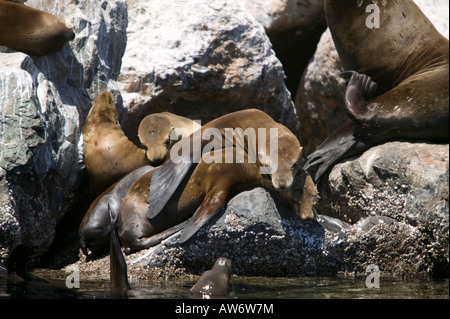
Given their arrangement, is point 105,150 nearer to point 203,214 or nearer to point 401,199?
point 203,214

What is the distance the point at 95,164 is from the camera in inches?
271

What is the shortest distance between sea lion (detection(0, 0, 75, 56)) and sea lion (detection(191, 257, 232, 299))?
11.0 ft

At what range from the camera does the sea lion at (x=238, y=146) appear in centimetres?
581

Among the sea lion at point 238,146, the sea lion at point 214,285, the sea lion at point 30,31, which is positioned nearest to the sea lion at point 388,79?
the sea lion at point 238,146

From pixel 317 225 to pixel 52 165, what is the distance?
8.13 ft

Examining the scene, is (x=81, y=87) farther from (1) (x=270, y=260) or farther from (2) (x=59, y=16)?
(1) (x=270, y=260)

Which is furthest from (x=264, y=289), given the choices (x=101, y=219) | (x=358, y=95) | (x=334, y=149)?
(x=358, y=95)

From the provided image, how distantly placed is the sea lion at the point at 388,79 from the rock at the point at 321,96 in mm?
1352

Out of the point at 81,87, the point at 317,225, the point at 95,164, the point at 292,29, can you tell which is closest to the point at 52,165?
the point at 95,164

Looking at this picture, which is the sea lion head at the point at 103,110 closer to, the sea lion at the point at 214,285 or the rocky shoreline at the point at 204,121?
the rocky shoreline at the point at 204,121

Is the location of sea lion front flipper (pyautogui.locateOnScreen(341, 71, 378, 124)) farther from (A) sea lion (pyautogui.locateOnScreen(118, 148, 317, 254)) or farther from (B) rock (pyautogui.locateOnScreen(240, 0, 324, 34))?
(B) rock (pyautogui.locateOnScreen(240, 0, 324, 34))

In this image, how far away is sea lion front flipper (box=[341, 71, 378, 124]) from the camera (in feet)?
22.7

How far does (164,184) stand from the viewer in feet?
20.2

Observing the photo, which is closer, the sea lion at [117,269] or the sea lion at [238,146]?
the sea lion at [117,269]
